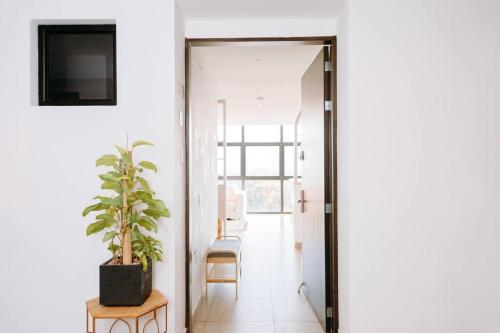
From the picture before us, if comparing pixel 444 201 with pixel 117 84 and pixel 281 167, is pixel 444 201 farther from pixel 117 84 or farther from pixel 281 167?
pixel 281 167

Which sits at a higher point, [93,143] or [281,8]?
[281,8]

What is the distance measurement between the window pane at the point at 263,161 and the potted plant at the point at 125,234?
27.1 feet

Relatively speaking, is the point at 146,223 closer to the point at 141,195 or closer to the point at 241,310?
the point at 141,195

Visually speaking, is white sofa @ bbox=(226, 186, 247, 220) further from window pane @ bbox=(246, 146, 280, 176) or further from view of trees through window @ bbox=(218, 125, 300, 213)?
window pane @ bbox=(246, 146, 280, 176)

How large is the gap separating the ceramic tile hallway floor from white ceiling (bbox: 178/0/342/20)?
2528mm

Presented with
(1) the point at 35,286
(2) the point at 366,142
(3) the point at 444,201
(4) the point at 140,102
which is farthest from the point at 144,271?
(3) the point at 444,201

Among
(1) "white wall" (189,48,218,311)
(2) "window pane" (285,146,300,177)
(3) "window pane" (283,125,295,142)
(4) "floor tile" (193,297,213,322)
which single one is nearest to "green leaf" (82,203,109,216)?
(1) "white wall" (189,48,218,311)

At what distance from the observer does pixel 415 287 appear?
2389mm

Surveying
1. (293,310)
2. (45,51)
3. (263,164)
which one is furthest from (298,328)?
(263,164)

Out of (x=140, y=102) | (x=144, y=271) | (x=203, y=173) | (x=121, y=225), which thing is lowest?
(x=144, y=271)

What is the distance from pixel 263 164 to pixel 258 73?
605cm

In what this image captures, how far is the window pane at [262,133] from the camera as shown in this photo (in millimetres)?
10633

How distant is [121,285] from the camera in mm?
2061

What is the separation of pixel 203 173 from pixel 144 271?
2.03 m
